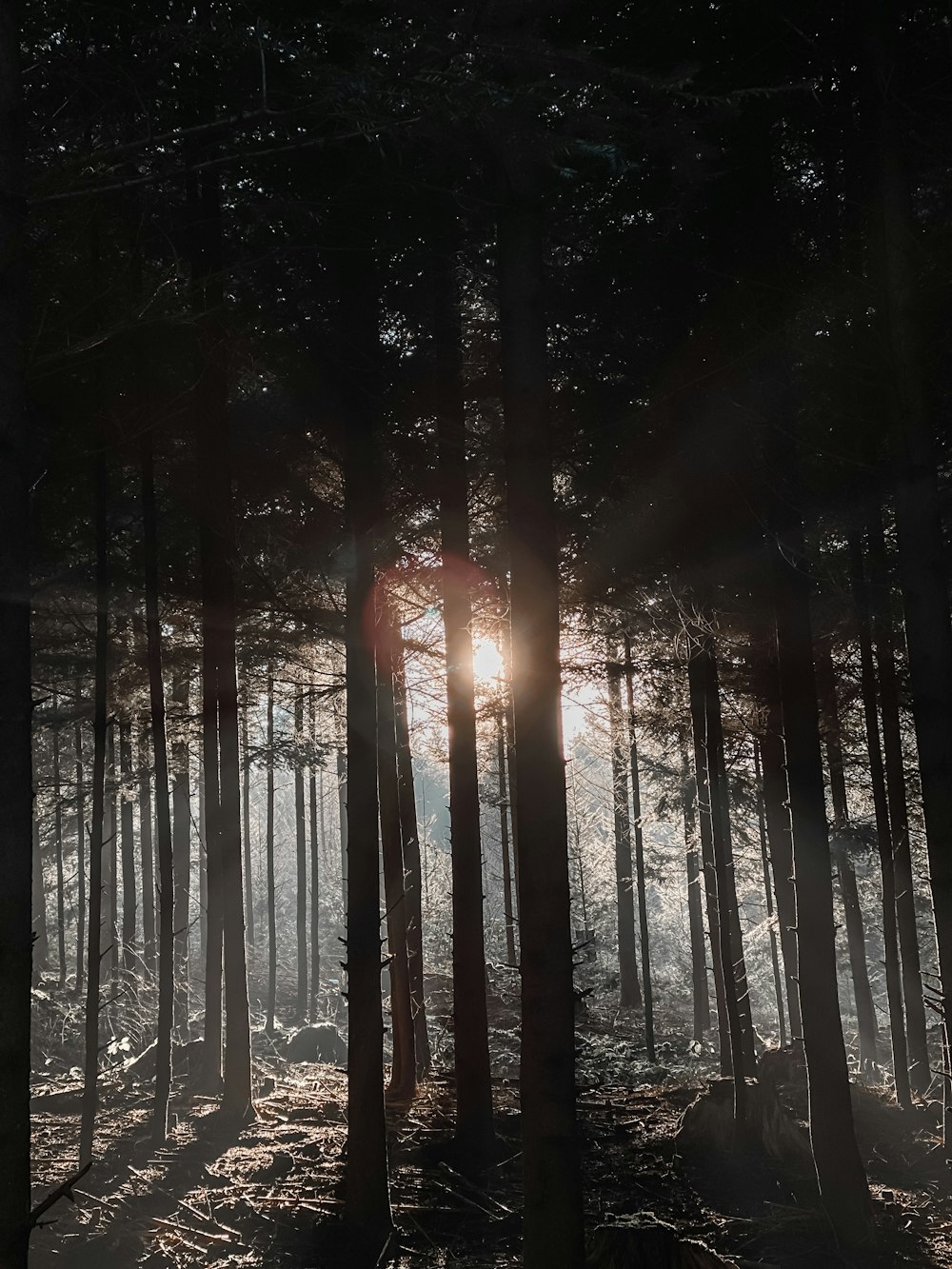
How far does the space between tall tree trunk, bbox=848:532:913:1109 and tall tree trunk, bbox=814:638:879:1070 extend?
2.01 feet

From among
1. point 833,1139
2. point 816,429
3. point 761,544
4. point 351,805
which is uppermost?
point 816,429

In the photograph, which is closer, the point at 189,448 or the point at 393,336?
the point at 393,336

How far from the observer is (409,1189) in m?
9.36

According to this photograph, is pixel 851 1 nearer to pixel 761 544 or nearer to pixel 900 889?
pixel 761 544

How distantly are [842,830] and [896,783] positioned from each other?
2571mm

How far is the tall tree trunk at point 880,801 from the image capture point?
471 inches

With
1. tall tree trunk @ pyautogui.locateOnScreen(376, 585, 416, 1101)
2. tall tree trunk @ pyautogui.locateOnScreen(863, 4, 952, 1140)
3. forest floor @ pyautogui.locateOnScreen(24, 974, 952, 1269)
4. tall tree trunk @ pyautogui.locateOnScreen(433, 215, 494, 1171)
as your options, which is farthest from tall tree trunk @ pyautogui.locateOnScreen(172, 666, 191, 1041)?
tall tree trunk @ pyautogui.locateOnScreen(863, 4, 952, 1140)

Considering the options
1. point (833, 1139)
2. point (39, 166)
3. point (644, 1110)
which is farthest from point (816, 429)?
point (644, 1110)

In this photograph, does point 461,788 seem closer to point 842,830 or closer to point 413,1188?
point 413,1188

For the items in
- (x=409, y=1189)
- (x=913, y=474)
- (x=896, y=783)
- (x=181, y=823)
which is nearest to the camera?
(x=913, y=474)

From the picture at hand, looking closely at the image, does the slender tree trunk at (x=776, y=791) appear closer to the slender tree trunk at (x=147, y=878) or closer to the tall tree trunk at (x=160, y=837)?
the tall tree trunk at (x=160, y=837)

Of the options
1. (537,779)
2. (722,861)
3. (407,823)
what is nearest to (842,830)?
(722,861)

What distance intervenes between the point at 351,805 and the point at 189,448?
256 inches

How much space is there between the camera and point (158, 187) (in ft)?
32.3
